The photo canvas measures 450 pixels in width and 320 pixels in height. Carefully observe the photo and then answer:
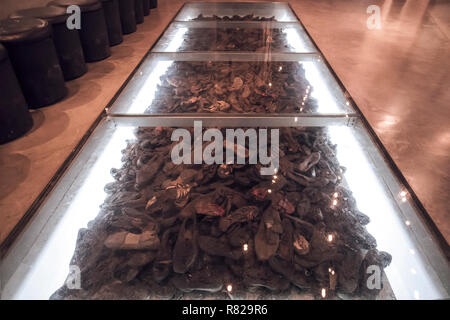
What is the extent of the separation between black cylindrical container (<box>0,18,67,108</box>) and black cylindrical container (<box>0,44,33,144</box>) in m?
0.28

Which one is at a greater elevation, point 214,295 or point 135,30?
point 135,30

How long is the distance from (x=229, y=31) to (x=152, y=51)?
55.4 inches

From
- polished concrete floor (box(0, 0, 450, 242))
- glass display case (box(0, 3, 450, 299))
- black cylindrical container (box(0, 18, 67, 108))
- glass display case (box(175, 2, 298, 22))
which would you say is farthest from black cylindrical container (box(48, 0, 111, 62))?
glass display case (box(175, 2, 298, 22))

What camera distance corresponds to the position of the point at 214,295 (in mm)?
1130

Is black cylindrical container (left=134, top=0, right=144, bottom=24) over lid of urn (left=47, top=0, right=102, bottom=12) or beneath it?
beneath

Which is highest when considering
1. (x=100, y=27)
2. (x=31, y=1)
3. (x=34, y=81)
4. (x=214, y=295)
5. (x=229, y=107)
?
(x=31, y=1)

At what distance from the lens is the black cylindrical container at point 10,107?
184cm

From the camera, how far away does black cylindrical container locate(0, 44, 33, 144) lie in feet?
6.05

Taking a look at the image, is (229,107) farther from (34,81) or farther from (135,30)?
(135,30)

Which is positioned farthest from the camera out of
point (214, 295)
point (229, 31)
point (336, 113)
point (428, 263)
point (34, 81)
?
point (229, 31)

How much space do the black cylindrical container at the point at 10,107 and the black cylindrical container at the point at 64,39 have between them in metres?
0.84

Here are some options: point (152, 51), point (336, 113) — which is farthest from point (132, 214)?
point (152, 51)

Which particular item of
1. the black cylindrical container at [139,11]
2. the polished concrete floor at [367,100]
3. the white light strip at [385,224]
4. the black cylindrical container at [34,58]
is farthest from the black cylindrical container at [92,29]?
the white light strip at [385,224]

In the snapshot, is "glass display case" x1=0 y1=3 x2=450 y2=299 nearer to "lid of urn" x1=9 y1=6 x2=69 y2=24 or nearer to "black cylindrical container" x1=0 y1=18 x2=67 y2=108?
"black cylindrical container" x1=0 y1=18 x2=67 y2=108
